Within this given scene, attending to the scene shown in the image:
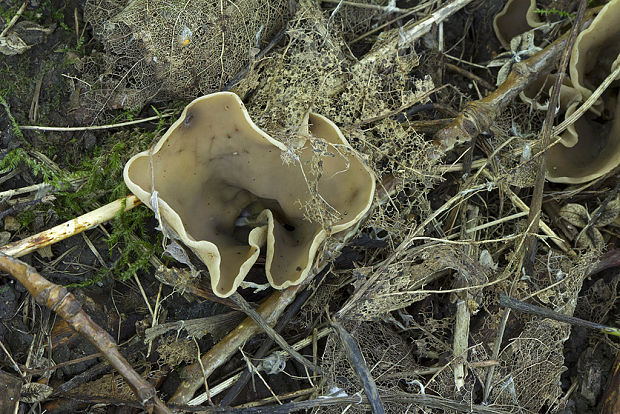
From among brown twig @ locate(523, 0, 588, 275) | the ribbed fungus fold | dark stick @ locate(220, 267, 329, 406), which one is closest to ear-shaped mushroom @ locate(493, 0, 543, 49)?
the ribbed fungus fold

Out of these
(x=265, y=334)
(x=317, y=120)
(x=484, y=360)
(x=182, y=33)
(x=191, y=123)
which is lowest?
(x=484, y=360)

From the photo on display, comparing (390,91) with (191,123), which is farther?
(390,91)

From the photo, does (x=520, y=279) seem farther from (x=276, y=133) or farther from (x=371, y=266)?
(x=276, y=133)

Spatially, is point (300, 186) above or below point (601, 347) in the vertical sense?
→ above

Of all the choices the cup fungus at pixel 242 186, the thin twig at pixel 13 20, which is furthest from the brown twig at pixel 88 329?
the thin twig at pixel 13 20

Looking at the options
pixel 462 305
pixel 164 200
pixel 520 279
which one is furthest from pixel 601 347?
pixel 164 200

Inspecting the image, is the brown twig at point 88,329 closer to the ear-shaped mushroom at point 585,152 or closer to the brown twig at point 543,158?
the brown twig at point 543,158
